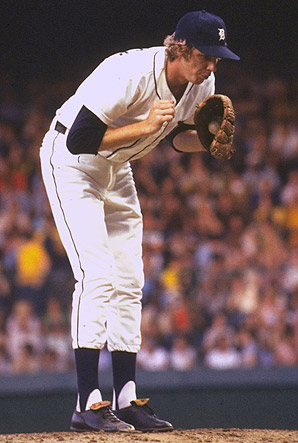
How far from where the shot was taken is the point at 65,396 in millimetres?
4215

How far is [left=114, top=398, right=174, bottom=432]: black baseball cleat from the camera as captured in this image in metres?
3.05

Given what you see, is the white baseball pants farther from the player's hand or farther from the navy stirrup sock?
the player's hand

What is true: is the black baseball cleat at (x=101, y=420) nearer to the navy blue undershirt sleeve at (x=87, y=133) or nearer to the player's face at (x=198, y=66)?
the navy blue undershirt sleeve at (x=87, y=133)

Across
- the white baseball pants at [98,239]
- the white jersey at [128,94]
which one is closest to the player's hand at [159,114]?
the white jersey at [128,94]

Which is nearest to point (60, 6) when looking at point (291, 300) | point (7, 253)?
point (7, 253)

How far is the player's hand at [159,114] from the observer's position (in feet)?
9.30

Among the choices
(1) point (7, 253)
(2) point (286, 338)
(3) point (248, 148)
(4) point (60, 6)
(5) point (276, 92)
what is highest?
(4) point (60, 6)

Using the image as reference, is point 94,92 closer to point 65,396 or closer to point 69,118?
point 69,118

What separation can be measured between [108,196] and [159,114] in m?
0.50

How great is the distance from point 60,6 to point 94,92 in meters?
5.57

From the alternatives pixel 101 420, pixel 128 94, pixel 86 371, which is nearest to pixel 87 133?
pixel 128 94

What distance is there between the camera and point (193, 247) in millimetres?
6375

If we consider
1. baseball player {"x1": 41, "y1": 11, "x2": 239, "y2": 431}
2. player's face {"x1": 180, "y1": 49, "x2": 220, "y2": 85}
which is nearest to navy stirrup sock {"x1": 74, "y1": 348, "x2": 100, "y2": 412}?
baseball player {"x1": 41, "y1": 11, "x2": 239, "y2": 431}

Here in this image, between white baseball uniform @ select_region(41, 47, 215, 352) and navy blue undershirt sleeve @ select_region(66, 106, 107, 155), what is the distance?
0.03 metres
